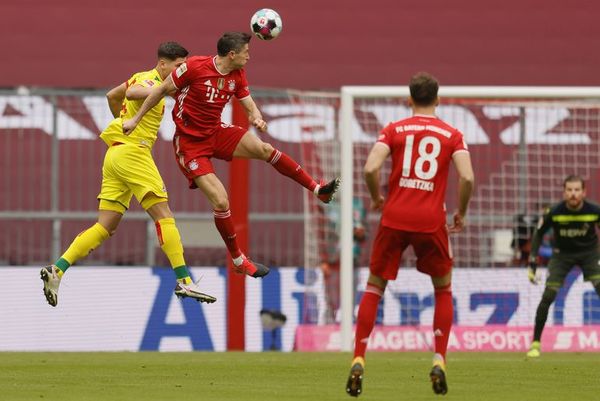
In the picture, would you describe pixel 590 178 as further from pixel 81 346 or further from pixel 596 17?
pixel 81 346

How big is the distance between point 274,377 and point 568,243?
15.7 feet

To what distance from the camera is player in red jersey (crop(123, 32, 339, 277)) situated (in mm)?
12734

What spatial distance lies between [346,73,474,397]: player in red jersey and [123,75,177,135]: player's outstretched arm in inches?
114

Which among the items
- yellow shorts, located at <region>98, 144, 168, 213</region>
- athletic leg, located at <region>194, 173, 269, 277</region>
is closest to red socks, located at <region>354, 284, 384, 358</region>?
athletic leg, located at <region>194, 173, 269, 277</region>

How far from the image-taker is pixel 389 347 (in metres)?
17.1

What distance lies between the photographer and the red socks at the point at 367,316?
10.3 m

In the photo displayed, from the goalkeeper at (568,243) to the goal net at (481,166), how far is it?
4.80ft

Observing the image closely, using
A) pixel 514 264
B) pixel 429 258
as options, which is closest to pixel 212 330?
pixel 514 264

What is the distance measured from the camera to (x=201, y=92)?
1286 cm

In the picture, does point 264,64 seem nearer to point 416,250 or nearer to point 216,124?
point 216,124

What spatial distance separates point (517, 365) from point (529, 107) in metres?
6.11

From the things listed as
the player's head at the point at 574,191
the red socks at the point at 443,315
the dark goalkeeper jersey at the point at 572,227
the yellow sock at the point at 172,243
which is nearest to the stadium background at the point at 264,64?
the dark goalkeeper jersey at the point at 572,227

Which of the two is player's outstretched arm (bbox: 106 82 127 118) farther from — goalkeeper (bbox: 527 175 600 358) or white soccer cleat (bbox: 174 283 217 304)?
goalkeeper (bbox: 527 175 600 358)

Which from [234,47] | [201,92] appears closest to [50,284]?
[201,92]
